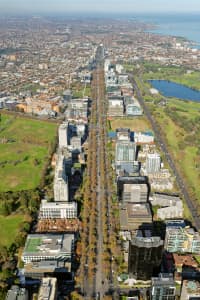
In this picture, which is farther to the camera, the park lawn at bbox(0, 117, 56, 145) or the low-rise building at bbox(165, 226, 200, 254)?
the park lawn at bbox(0, 117, 56, 145)

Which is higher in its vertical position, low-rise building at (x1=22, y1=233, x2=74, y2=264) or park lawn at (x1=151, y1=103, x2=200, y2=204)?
park lawn at (x1=151, y1=103, x2=200, y2=204)

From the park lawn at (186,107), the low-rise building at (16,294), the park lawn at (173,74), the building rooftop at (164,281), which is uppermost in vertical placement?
the park lawn at (173,74)

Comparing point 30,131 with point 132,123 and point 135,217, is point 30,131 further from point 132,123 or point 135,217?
point 135,217

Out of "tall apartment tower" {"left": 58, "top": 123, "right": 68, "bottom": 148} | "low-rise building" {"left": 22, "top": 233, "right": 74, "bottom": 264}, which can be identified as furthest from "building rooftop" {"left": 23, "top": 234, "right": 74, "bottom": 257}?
"tall apartment tower" {"left": 58, "top": 123, "right": 68, "bottom": 148}

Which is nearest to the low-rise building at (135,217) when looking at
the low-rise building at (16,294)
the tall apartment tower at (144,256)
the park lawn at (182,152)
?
the tall apartment tower at (144,256)

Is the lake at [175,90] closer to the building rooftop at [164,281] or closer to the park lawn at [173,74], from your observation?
the park lawn at [173,74]

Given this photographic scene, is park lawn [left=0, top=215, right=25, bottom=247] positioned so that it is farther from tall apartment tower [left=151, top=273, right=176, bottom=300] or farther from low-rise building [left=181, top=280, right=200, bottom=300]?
low-rise building [left=181, top=280, right=200, bottom=300]
